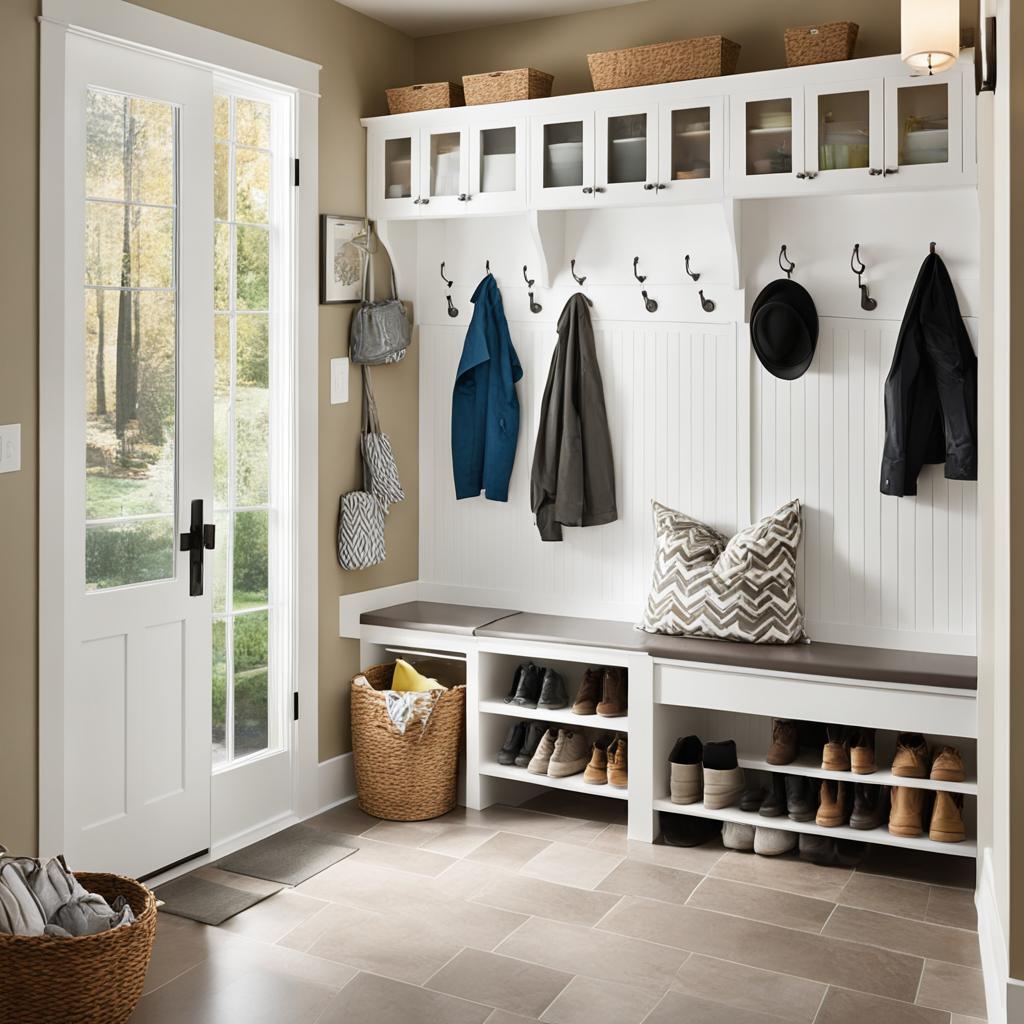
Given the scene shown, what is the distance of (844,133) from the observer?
3.49m

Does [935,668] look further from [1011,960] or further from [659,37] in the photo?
[659,37]

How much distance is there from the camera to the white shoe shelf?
11.4ft

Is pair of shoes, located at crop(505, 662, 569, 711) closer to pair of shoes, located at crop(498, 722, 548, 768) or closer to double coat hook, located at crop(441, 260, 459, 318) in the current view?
pair of shoes, located at crop(498, 722, 548, 768)

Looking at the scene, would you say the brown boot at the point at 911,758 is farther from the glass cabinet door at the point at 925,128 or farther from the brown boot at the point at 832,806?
the glass cabinet door at the point at 925,128

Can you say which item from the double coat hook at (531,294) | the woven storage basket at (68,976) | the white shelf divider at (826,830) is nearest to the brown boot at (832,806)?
the white shelf divider at (826,830)

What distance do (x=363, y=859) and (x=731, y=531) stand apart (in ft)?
5.26

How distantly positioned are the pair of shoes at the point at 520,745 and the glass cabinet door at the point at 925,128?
213cm

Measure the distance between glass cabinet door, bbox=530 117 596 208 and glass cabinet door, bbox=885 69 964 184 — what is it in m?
0.93

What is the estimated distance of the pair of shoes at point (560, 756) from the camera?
13.1ft

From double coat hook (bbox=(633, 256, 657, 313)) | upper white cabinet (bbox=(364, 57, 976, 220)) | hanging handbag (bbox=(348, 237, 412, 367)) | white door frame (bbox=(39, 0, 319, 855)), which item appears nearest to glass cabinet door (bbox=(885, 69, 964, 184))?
upper white cabinet (bbox=(364, 57, 976, 220))

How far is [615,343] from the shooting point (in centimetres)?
420

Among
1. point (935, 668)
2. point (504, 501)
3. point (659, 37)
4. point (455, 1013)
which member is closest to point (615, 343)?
point (504, 501)

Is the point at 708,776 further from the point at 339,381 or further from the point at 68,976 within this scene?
the point at 68,976

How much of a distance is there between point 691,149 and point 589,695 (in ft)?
5.88
